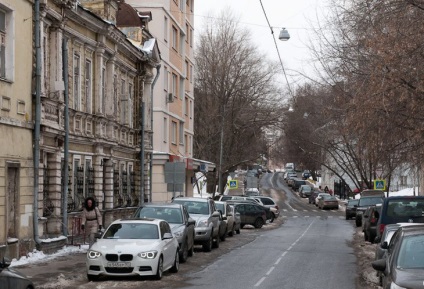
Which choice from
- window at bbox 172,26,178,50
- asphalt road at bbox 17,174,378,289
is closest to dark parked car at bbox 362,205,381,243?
asphalt road at bbox 17,174,378,289

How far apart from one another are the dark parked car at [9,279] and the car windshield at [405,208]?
12523mm

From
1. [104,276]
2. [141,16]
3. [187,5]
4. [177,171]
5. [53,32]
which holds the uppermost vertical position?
[187,5]

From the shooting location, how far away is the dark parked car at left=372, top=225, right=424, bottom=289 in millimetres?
9891

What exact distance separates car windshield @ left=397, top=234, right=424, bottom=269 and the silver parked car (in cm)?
1404

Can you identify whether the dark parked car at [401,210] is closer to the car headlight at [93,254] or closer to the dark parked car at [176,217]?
the dark parked car at [176,217]

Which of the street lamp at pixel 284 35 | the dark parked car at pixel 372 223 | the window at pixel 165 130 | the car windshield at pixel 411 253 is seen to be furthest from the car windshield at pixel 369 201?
the car windshield at pixel 411 253

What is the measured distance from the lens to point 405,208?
21.1 m

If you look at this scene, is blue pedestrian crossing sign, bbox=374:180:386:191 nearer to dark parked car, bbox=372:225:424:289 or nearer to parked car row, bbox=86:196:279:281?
parked car row, bbox=86:196:279:281

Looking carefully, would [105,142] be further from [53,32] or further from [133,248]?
[133,248]

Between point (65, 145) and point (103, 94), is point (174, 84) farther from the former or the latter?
point (65, 145)

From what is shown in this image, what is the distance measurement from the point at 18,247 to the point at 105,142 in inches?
394

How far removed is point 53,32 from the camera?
78.7 ft

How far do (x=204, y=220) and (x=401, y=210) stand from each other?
22.6 ft

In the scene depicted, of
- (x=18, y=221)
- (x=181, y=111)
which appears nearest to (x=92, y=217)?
(x=18, y=221)
